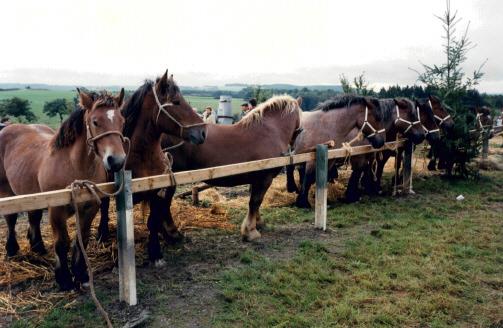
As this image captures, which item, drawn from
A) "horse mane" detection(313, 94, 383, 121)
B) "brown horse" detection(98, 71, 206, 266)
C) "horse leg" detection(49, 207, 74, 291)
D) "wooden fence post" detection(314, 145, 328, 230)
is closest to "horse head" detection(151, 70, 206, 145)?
"brown horse" detection(98, 71, 206, 266)

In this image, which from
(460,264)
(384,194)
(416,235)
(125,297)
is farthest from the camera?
(384,194)

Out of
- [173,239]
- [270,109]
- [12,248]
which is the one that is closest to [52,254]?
[12,248]

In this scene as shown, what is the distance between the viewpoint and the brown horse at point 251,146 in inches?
197

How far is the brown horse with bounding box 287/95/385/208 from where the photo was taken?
24.0 ft

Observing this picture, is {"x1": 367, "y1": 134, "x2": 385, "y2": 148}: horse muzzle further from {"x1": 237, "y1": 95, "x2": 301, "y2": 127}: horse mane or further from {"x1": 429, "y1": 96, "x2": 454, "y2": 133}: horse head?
{"x1": 429, "y1": 96, "x2": 454, "y2": 133}: horse head

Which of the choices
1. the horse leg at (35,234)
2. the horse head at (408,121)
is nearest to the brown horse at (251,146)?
the horse leg at (35,234)

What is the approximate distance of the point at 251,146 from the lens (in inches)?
211

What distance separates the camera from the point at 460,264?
4562mm

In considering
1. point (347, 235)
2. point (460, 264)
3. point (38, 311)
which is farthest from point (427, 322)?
point (38, 311)

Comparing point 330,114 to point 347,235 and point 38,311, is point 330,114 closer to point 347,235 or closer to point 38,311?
point 347,235

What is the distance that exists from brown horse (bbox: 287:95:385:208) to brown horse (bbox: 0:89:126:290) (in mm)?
4375

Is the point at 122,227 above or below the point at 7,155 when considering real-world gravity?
below

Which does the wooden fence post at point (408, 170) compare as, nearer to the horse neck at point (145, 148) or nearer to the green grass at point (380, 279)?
the green grass at point (380, 279)

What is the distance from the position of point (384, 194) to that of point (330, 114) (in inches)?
89.2
